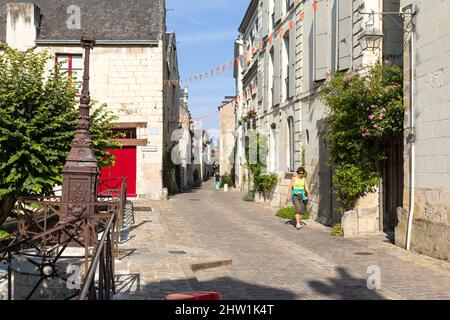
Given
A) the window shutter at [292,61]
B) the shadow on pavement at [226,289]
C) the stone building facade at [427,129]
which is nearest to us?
the shadow on pavement at [226,289]

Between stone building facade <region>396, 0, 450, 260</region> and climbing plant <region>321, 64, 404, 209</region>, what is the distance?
57cm

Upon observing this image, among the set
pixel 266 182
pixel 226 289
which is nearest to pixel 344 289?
pixel 226 289

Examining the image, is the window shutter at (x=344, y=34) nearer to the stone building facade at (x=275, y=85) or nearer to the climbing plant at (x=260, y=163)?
the stone building facade at (x=275, y=85)

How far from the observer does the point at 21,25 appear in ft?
66.5

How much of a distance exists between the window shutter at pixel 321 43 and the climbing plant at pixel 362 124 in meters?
1.89

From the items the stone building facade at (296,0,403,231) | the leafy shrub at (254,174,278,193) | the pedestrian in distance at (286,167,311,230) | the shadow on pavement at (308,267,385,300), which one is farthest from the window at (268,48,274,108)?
the shadow on pavement at (308,267,385,300)

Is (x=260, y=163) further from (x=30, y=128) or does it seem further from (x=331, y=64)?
(x=30, y=128)

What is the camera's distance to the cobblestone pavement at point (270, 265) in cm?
610

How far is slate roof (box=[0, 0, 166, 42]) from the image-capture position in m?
20.7

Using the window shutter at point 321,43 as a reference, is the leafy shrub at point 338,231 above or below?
below

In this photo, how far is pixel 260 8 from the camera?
22109 mm

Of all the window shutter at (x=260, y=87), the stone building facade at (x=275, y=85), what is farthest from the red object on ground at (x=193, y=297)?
the window shutter at (x=260, y=87)

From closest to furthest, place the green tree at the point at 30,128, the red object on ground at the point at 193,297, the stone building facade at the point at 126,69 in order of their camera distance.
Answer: the red object on ground at the point at 193,297 → the green tree at the point at 30,128 → the stone building facade at the point at 126,69
